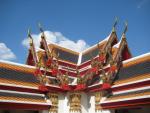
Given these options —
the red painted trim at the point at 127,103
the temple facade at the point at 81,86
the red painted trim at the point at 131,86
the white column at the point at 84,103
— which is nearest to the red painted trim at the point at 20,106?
the temple facade at the point at 81,86

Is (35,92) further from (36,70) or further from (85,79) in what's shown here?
(85,79)

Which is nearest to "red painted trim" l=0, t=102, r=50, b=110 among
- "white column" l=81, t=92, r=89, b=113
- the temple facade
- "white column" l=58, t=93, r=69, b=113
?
the temple facade

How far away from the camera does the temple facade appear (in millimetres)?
13727

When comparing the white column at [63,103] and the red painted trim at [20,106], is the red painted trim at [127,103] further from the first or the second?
the red painted trim at [20,106]

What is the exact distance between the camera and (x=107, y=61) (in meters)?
18.1

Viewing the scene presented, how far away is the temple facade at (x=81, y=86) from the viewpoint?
13727 mm

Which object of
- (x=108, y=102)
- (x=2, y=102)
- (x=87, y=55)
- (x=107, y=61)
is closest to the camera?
(x=2, y=102)

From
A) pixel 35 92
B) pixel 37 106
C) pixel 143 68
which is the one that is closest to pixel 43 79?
pixel 35 92

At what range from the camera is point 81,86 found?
16.3 meters

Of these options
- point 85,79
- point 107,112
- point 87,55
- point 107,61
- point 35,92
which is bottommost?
point 107,112

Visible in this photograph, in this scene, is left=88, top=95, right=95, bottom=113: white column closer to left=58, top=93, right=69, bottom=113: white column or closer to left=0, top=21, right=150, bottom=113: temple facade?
left=0, top=21, right=150, bottom=113: temple facade

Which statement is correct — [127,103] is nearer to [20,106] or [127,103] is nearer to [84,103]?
[84,103]

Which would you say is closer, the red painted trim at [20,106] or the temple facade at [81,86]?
the red painted trim at [20,106]

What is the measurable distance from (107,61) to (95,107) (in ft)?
12.9
